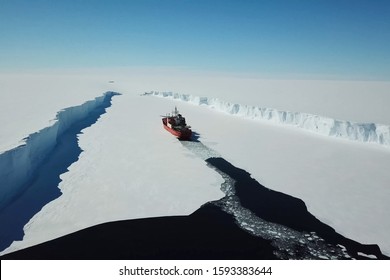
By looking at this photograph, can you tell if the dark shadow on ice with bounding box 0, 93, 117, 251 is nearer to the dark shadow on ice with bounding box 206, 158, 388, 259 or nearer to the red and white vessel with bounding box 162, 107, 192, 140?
the red and white vessel with bounding box 162, 107, 192, 140

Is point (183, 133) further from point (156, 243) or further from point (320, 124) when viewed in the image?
point (156, 243)

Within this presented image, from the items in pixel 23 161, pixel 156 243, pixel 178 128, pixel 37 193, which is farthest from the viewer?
pixel 178 128

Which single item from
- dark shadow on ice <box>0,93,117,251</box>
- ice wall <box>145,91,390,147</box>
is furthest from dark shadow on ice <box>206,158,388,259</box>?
ice wall <box>145,91,390,147</box>

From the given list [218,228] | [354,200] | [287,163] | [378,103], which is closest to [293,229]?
[218,228]

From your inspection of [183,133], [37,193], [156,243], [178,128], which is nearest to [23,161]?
[37,193]

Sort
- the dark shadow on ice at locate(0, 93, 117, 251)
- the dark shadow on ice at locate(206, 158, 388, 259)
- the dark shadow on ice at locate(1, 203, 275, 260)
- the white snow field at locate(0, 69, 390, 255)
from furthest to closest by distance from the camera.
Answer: the white snow field at locate(0, 69, 390, 255)
the dark shadow on ice at locate(0, 93, 117, 251)
the dark shadow on ice at locate(206, 158, 388, 259)
the dark shadow on ice at locate(1, 203, 275, 260)
